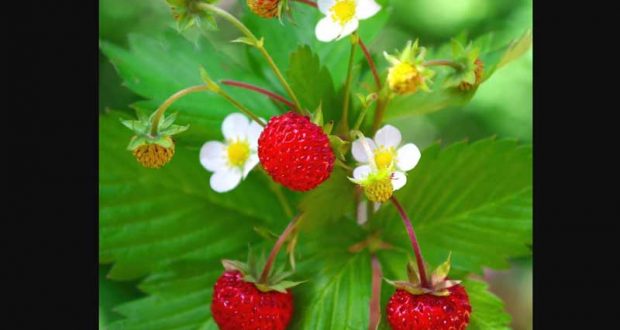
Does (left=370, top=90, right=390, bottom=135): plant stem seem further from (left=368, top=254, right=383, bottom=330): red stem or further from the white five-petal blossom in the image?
(left=368, top=254, right=383, bottom=330): red stem

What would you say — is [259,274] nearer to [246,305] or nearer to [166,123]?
[246,305]

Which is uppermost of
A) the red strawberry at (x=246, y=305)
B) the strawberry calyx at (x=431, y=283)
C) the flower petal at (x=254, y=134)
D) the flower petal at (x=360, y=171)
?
the flower petal at (x=254, y=134)

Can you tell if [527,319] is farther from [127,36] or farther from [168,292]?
[127,36]

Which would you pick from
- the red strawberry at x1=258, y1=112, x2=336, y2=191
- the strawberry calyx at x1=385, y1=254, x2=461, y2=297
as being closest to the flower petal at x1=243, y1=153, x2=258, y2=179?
the red strawberry at x1=258, y1=112, x2=336, y2=191

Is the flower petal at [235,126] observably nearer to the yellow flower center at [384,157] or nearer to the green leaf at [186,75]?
the green leaf at [186,75]

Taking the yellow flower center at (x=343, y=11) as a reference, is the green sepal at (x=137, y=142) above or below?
below

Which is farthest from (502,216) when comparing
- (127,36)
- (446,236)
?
(127,36)

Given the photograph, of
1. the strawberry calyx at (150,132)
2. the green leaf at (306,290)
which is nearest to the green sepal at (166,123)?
the strawberry calyx at (150,132)
